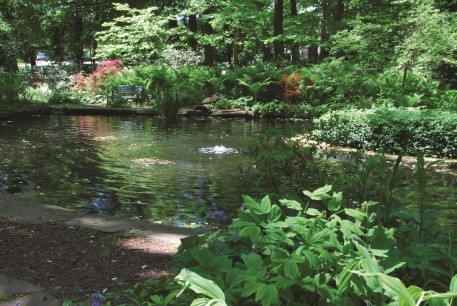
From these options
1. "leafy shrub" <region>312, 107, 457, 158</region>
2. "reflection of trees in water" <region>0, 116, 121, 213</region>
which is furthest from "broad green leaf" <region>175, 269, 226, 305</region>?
"leafy shrub" <region>312, 107, 457, 158</region>

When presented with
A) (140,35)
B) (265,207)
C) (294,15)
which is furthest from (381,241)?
(294,15)

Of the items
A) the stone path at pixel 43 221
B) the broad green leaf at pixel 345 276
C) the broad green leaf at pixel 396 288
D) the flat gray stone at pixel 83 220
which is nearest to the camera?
the broad green leaf at pixel 396 288

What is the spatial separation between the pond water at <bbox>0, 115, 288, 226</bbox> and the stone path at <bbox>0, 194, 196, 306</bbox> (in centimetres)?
82

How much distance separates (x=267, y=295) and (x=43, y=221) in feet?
10.9

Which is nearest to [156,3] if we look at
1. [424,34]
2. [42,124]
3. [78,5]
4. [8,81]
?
[78,5]

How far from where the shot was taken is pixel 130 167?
309 inches

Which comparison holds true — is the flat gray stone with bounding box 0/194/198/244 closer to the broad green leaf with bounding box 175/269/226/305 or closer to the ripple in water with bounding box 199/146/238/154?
the broad green leaf with bounding box 175/269/226/305

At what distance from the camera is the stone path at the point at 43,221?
2660 millimetres

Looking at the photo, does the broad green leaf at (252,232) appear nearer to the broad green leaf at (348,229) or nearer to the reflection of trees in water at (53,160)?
the broad green leaf at (348,229)

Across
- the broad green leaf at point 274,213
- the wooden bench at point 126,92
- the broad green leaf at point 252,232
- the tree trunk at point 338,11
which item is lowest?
the broad green leaf at point 252,232

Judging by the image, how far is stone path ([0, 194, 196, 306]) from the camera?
105 inches

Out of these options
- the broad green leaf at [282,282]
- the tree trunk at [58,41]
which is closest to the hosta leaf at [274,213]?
the broad green leaf at [282,282]

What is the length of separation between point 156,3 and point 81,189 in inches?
953

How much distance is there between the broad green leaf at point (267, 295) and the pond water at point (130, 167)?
3583 millimetres
